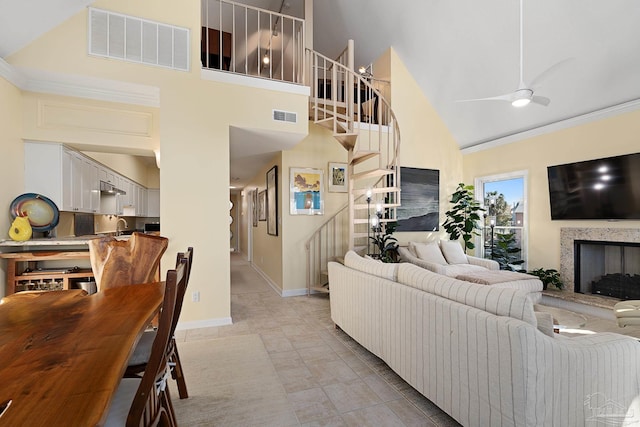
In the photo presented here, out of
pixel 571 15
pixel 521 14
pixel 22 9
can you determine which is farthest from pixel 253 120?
pixel 571 15

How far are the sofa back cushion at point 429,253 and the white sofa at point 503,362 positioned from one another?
295cm

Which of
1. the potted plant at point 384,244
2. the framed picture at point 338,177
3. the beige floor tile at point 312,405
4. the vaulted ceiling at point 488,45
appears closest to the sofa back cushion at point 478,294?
the beige floor tile at point 312,405

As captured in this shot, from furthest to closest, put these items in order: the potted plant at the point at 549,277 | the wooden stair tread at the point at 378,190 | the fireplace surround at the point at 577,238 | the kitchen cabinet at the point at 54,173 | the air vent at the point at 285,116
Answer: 1. the potted plant at the point at 549,277
2. the wooden stair tread at the point at 378,190
3. the fireplace surround at the point at 577,238
4. the air vent at the point at 285,116
5. the kitchen cabinet at the point at 54,173

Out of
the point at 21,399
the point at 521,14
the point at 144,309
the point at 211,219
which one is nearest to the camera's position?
the point at 21,399

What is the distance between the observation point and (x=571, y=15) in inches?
140

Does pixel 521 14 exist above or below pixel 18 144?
above

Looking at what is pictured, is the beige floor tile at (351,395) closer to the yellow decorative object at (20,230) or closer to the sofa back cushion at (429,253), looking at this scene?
the sofa back cushion at (429,253)

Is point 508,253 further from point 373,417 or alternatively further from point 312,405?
point 312,405

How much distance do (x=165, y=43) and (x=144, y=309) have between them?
3.19 meters

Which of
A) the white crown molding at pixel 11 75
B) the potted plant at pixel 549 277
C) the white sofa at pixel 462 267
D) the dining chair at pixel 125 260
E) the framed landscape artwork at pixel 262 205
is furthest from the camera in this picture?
the framed landscape artwork at pixel 262 205

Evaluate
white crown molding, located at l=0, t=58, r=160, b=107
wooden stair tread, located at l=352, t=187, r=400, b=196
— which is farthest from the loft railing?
wooden stair tread, located at l=352, t=187, r=400, b=196

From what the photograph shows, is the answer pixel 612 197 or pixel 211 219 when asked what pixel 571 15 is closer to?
pixel 612 197

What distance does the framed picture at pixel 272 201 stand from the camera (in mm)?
5270

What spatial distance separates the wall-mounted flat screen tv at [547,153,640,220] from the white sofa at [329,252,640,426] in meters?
3.27
